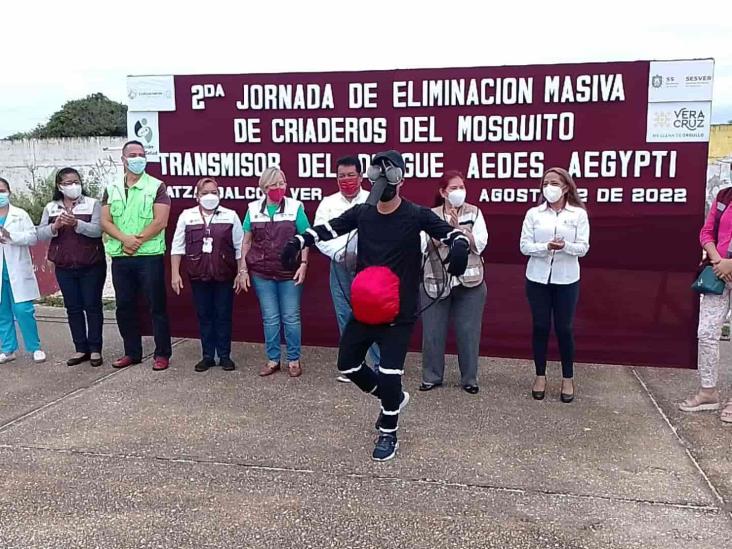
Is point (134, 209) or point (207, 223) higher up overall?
point (134, 209)

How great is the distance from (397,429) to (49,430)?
7.67 feet

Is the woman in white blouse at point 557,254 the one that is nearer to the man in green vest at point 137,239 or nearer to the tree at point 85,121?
the man in green vest at point 137,239

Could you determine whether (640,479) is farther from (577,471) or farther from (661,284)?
(661,284)

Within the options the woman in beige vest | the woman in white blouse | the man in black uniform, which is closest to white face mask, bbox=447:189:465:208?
the woman in beige vest

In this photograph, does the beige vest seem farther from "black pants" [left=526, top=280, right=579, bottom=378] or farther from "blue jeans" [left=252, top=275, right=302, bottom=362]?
"blue jeans" [left=252, top=275, right=302, bottom=362]

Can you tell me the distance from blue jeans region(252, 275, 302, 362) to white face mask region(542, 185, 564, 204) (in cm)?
210

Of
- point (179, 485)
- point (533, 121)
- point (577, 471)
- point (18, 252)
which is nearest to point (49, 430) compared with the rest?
point (179, 485)

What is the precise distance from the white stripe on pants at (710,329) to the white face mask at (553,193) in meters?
1.20

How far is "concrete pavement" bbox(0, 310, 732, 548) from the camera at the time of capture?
11.5 ft

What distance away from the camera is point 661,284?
596 centimetres

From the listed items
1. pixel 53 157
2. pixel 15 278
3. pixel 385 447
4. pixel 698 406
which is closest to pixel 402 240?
pixel 385 447

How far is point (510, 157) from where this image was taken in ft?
20.0

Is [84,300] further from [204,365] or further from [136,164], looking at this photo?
[136,164]

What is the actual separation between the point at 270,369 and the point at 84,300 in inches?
68.2
